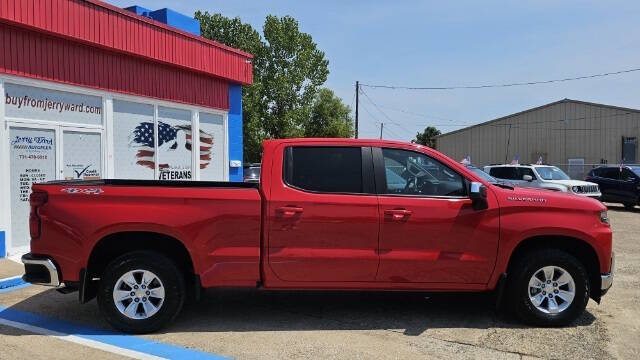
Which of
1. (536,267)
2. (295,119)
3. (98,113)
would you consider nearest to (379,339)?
(536,267)

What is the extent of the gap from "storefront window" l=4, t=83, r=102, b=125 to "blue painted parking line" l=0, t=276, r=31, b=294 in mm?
2962

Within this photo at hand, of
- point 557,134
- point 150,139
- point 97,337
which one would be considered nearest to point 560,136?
point 557,134

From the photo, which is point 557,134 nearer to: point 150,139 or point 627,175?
point 627,175

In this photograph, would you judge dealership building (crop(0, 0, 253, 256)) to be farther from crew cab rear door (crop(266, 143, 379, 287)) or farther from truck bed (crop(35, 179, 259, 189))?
crew cab rear door (crop(266, 143, 379, 287))

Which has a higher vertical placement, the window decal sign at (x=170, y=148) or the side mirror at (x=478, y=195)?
the window decal sign at (x=170, y=148)

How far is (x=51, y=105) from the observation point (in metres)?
9.60

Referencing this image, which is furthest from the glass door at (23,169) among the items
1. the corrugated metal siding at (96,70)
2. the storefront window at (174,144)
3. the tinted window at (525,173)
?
the tinted window at (525,173)

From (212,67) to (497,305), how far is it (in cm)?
985

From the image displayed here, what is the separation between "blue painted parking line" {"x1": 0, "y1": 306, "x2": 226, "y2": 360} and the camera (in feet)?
15.6

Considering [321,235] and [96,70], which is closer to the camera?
[321,235]

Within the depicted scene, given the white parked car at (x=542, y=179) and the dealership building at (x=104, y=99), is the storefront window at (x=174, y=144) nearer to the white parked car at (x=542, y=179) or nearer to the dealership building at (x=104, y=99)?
the dealership building at (x=104, y=99)

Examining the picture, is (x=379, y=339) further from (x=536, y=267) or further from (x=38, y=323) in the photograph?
(x=38, y=323)

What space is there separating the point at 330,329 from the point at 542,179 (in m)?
16.1

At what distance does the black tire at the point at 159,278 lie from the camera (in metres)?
5.31
